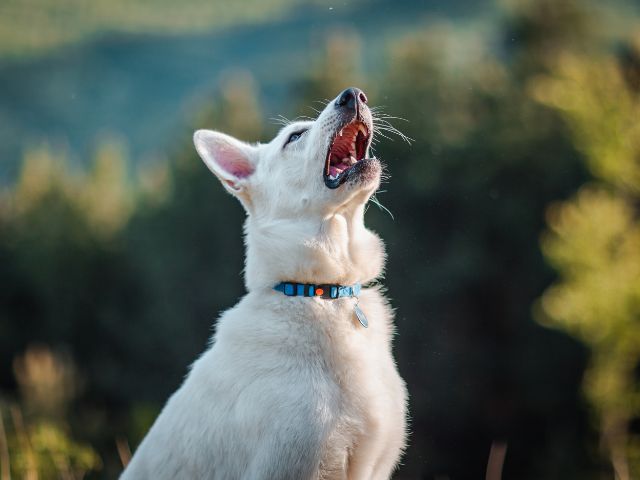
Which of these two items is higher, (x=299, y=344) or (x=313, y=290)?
(x=313, y=290)

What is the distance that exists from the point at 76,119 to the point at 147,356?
85.5 feet

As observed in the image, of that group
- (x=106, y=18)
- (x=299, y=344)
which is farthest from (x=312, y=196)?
(x=106, y=18)

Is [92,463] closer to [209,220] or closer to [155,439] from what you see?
[155,439]

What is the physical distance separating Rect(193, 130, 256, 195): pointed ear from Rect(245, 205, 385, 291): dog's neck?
290mm

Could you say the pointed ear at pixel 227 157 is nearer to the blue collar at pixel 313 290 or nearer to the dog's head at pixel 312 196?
the dog's head at pixel 312 196

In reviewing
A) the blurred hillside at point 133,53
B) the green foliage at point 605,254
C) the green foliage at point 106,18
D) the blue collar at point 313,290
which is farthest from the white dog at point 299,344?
the green foliage at point 106,18

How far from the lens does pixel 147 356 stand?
29.5 m

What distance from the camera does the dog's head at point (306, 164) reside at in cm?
405

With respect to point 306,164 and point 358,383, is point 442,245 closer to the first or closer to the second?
point 306,164

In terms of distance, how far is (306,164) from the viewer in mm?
A: 4188

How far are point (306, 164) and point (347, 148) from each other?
0.34 metres

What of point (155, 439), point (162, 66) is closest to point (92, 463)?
point (155, 439)

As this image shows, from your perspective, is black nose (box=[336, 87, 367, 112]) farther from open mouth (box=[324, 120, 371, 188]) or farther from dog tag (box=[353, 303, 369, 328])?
dog tag (box=[353, 303, 369, 328])

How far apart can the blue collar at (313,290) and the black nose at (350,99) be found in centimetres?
96
